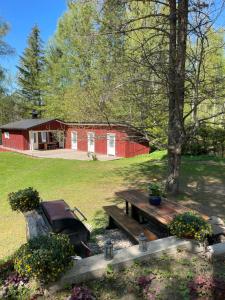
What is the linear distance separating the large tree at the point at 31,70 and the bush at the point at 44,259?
30.5 m

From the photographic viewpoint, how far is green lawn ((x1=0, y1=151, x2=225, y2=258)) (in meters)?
6.38

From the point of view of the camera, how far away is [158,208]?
4586 millimetres

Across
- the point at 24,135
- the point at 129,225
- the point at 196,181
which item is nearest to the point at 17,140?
the point at 24,135

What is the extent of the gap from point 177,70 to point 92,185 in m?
5.06

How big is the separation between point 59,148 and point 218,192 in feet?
65.1

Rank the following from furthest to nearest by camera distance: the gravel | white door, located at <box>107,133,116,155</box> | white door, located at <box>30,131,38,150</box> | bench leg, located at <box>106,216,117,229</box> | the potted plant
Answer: white door, located at <box>30,131,38,150</box> < white door, located at <box>107,133,116,155</box> < bench leg, located at <box>106,216,117,229</box> < the potted plant < the gravel

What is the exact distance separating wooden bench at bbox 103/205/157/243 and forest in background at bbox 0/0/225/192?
2.80 metres

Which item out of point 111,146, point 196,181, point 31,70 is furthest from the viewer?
point 31,70

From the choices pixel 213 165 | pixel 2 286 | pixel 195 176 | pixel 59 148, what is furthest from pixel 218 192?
pixel 59 148

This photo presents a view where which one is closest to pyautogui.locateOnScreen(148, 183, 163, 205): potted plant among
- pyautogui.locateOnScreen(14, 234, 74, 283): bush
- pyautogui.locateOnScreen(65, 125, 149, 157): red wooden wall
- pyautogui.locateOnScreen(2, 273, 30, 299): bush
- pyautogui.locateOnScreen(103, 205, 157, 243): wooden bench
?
pyautogui.locateOnScreen(103, 205, 157, 243): wooden bench

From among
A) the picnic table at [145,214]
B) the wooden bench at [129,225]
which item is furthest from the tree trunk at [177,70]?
the wooden bench at [129,225]

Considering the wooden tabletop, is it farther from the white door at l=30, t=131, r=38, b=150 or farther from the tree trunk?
the white door at l=30, t=131, r=38, b=150

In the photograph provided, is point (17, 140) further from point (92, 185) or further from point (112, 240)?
point (112, 240)

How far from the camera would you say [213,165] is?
1219cm
